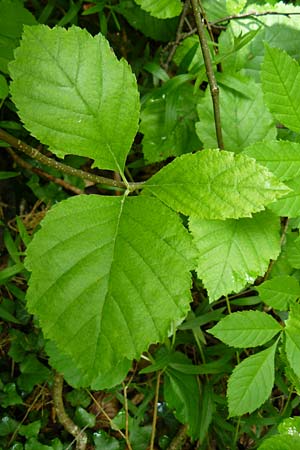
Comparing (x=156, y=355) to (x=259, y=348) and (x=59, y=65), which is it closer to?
(x=259, y=348)

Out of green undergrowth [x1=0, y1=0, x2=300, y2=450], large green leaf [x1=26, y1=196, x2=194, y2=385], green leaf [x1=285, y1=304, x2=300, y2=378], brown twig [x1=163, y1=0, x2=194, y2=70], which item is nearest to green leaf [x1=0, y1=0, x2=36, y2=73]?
green undergrowth [x1=0, y1=0, x2=300, y2=450]

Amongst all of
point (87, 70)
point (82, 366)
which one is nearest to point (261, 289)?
point (82, 366)

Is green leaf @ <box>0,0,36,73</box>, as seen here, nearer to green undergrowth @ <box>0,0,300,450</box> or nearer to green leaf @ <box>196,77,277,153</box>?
green undergrowth @ <box>0,0,300,450</box>

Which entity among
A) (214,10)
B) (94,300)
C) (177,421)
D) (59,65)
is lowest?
(177,421)

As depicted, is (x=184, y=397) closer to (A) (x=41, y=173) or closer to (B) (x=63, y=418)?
(B) (x=63, y=418)

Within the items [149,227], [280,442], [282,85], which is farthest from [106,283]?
[280,442]

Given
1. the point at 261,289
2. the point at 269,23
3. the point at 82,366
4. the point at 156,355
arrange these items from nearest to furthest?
the point at 82,366
the point at 261,289
the point at 269,23
the point at 156,355

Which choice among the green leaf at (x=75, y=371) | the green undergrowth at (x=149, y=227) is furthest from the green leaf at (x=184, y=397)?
the green leaf at (x=75, y=371)

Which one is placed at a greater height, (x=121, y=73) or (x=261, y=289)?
(x=121, y=73)
